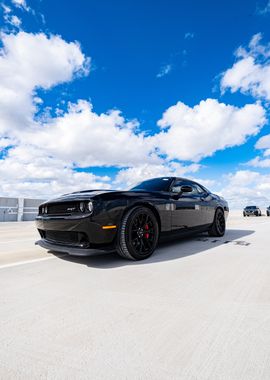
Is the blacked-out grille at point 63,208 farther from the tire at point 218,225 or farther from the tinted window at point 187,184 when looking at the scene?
the tire at point 218,225

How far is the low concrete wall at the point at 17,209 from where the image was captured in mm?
11750

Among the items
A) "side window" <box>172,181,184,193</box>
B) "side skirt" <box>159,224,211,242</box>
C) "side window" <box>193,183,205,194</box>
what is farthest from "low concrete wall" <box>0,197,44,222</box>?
"side skirt" <box>159,224,211,242</box>

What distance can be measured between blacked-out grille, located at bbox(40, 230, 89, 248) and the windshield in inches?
65.7

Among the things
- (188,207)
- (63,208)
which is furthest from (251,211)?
(63,208)

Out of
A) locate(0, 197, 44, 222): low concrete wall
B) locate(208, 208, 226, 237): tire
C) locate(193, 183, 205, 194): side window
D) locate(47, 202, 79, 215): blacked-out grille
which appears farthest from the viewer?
locate(0, 197, 44, 222): low concrete wall

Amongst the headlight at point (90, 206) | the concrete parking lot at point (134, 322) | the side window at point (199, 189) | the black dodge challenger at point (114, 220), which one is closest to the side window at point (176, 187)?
the black dodge challenger at point (114, 220)

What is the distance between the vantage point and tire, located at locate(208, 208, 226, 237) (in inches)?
215

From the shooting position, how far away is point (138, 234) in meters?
3.21

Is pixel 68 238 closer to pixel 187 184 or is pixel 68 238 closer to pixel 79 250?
pixel 79 250

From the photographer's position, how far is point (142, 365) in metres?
1.10

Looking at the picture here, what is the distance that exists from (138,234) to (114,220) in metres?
0.47

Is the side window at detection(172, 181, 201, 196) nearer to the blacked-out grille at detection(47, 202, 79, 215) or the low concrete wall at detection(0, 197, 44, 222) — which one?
the blacked-out grille at detection(47, 202, 79, 215)

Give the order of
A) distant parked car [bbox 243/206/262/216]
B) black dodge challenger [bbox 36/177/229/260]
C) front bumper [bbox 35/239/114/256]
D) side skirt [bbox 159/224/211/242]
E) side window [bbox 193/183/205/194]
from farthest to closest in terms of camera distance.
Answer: distant parked car [bbox 243/206/262/216], side window [bbox 193/183/205/194], side skirt [bbox 159/224/211/242], black dodge challenger [bbox 36/177/229/260], front bumper [bbox 35/239/114/256]

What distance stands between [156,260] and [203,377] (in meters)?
2.15
